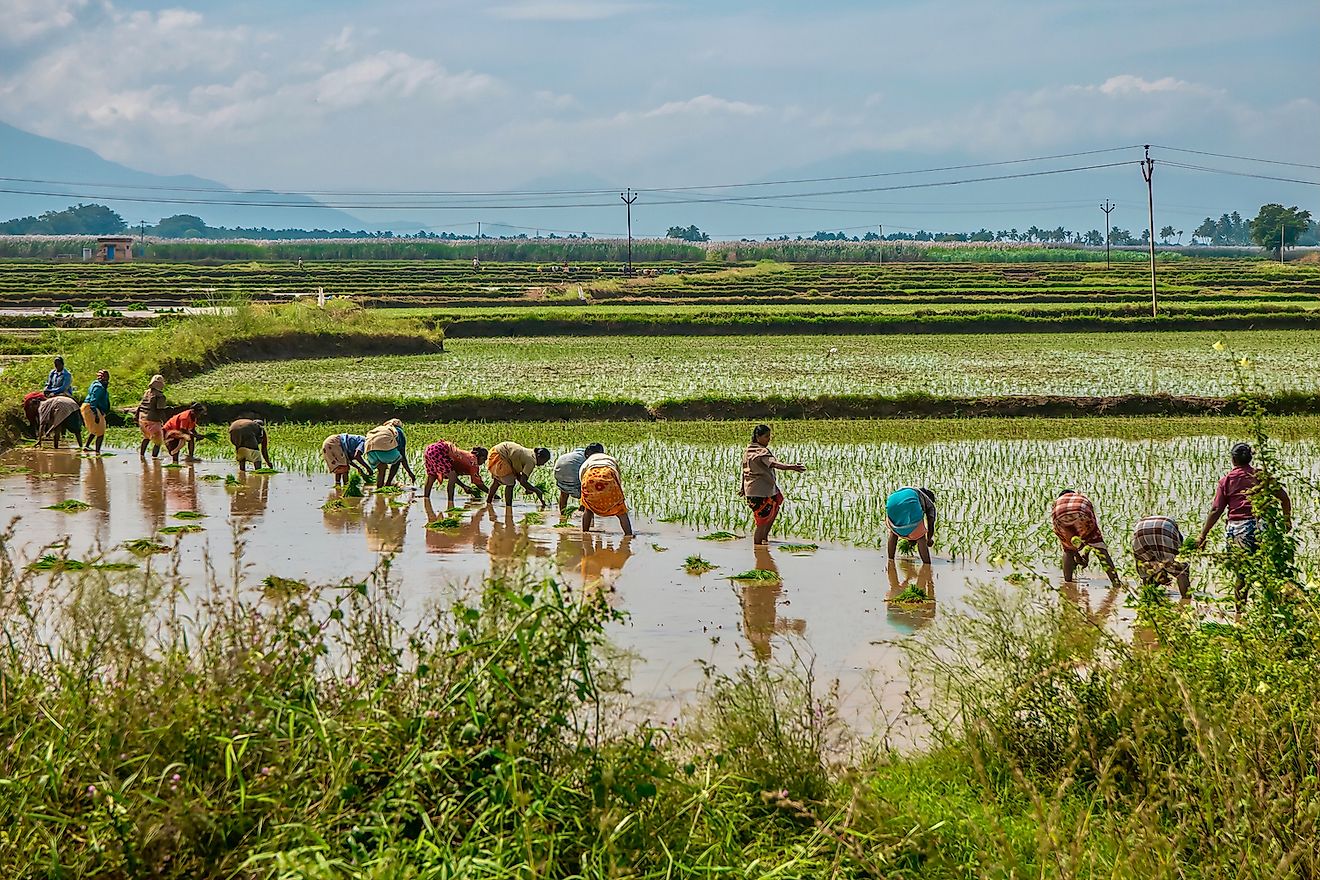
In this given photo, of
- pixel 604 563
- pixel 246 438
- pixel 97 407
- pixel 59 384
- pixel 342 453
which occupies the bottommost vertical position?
pixel 604 563

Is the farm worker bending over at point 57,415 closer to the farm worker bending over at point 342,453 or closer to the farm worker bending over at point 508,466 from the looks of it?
the farm worker bending over at point 342,453

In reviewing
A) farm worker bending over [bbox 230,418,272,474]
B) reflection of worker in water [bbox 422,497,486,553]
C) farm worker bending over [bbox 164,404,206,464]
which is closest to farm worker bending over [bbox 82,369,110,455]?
farm worker bending over [bbox 164,404,206,464]

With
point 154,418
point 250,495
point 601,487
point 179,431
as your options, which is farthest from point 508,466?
point 154,418

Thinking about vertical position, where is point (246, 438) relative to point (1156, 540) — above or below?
above

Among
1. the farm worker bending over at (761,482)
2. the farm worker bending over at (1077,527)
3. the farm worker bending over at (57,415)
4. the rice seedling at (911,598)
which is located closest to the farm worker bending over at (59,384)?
the farm worker bending over at (57,415)

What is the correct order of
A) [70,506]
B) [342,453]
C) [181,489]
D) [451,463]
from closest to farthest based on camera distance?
[70,506], [451,463], [342,453], [181,489]

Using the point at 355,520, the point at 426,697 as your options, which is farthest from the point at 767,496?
the point at 426,697

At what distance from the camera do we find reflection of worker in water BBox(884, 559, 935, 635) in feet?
27.9

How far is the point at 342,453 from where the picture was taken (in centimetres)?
1366

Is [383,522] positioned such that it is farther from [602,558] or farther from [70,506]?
[70,506]

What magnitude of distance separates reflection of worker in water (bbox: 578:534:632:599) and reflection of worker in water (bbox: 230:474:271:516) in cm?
383

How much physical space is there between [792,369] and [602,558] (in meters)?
14.8

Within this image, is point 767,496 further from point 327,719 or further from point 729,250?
point 729,250

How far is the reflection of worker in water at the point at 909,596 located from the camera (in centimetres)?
850
